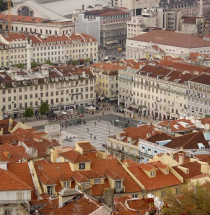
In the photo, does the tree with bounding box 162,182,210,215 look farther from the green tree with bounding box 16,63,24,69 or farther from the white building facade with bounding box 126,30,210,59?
the white building facade with bounding box 126,30,210,59

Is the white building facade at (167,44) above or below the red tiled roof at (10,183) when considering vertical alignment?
below

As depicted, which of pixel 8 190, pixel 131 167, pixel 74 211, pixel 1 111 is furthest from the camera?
pixel 1 111

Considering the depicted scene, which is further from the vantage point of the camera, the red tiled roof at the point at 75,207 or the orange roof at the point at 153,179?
the orange roof at the point at 153,179

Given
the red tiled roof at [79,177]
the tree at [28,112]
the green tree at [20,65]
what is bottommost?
the tree at [28,112]

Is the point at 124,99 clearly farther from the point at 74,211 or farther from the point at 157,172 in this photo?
the point at 74,211

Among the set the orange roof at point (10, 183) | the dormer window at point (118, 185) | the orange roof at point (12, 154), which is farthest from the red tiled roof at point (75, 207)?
the orange roof at point (12, 154)

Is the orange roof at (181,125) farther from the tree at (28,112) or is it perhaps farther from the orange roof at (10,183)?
the orange roof at (10,183)

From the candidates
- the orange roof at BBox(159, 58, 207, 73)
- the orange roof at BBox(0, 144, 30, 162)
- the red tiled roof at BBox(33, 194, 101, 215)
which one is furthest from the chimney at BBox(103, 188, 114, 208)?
the orange roof at BBox(159, 58, 207, 73)

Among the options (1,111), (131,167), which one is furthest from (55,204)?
(1,111)
